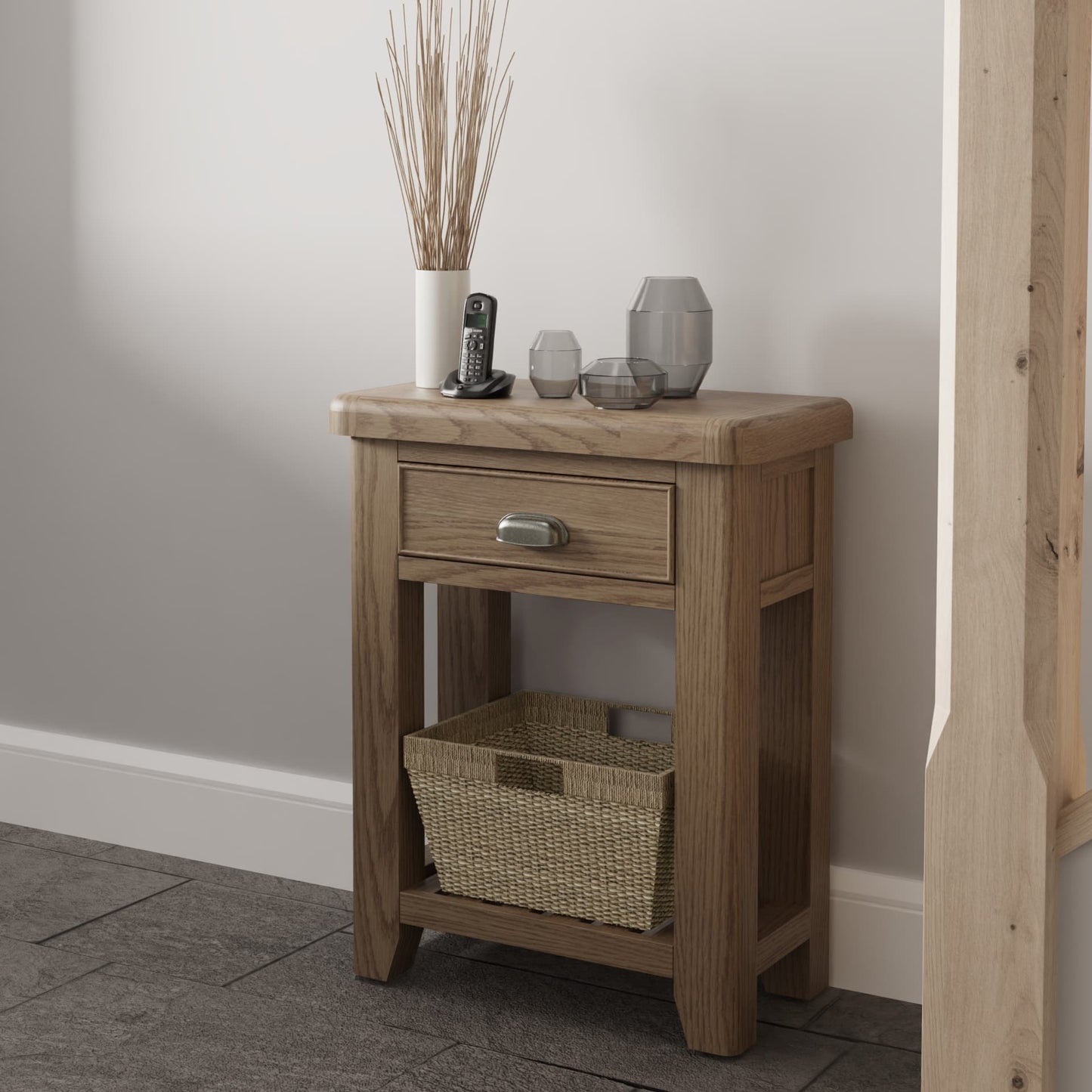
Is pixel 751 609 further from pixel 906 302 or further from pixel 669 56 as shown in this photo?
pixel 669 56

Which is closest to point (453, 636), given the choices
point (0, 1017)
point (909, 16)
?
point (0, 1017)

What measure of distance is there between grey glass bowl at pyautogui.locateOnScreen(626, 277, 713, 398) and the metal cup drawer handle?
272mm

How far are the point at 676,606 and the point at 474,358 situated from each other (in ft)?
1.55

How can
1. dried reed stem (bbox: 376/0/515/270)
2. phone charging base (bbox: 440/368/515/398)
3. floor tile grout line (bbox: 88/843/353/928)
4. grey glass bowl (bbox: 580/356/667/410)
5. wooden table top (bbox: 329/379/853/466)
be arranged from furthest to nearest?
floor tile grout line (bbox: 88/843/353/928) < dried reed stem (bbox: 376/0/515/270) < phone charging base (bbox: 440/368/515/398) < grey glass bowl (bbox: 580/356/667/410) < wooden table top (bbox: 329/379/853/466)

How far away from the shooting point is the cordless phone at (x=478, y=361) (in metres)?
2.20

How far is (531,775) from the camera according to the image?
7.86 ft

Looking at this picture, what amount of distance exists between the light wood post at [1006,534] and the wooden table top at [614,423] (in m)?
0.63

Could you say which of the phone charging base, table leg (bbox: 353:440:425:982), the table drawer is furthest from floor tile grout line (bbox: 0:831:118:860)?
the phone charging base

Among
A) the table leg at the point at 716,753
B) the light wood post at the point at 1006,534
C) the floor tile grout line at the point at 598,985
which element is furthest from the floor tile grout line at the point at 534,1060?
the light wood post at the point at 1006,534

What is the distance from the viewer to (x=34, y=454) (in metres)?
3.02

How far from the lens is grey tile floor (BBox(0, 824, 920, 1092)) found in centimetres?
205

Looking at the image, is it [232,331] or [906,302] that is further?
[232,331]

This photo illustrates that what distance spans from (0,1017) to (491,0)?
1.68 meters

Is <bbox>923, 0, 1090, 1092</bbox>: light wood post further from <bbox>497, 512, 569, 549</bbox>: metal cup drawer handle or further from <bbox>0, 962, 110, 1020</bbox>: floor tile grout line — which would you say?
<bbox>0, 962, 110, 1020</bbox>: floor tile grout line
